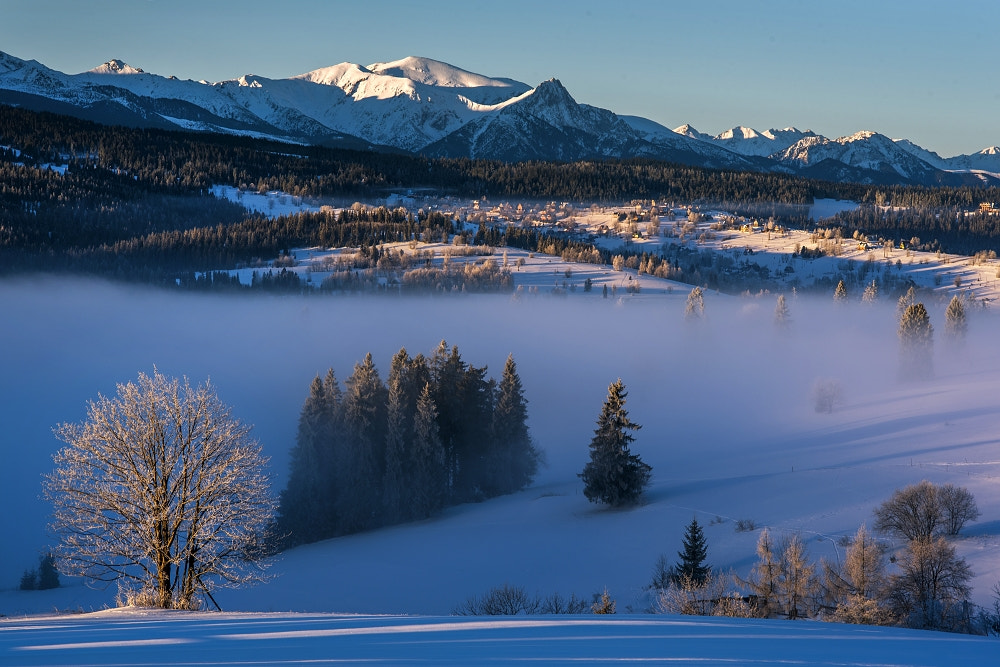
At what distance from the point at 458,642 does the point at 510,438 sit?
54770 millimetres

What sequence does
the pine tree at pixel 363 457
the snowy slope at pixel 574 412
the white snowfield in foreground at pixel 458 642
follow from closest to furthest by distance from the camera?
the white snowfield in foreground at pixel 458 642
the snowy slope at pixel 574 412
the pine tree at pixel 363 457

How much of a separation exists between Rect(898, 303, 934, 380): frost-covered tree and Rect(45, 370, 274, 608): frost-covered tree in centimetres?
9046

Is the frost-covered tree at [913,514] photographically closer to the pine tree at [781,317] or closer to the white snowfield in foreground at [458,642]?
the white snowfield in foreground at [458,642]

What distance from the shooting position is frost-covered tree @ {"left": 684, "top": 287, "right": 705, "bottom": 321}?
130m

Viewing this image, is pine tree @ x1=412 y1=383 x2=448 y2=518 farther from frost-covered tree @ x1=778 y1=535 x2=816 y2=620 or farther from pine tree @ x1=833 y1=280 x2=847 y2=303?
pine tree @ x1=833 y1=280 x2=847 y2=303

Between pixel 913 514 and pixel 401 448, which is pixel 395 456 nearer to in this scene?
pixel 401 448

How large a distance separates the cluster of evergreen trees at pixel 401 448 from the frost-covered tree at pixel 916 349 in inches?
2139

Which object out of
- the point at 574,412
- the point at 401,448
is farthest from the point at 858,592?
the point at 574,412

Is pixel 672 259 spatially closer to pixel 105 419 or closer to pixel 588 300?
pixel 588 300

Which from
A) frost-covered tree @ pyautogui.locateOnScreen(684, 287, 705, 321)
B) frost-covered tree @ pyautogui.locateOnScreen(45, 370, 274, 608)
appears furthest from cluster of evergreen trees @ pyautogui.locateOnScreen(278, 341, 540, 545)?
frost-covered tree @ pyautogui.locateOnScreen(684, 287, 705, 321)

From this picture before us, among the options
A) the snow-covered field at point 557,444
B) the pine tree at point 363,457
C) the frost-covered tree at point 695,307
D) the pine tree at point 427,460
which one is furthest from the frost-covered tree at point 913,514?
the frost-covered tree at point 695,307

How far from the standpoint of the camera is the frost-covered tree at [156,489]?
923 inches

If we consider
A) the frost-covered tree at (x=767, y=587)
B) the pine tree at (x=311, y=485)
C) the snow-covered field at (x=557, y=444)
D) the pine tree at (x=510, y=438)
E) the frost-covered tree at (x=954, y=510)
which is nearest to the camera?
the snow-covered field at (x=557, y=444)

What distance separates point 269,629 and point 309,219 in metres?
180
